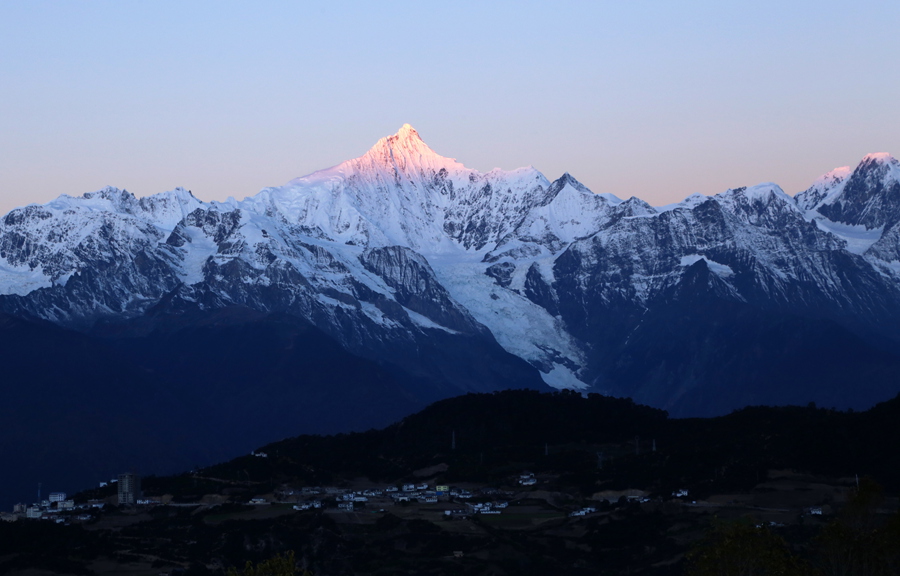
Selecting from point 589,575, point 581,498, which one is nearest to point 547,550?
point 589,575

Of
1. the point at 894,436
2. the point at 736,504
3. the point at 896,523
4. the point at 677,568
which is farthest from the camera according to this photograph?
the point at 894,436

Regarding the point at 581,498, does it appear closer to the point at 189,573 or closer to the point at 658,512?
the point at 658,512

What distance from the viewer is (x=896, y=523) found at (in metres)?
106

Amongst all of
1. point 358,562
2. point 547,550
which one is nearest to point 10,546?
point 358,562

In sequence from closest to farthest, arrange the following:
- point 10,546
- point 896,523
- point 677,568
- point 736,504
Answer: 1. point 896,523
2. point 677,568
3. point 10,546
4. point 736,504

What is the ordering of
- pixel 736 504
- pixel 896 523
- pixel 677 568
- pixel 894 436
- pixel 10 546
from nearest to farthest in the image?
pixel 896 523 → pixel 677 568 → pixel 10 546 → pixel 736 504 → pixel 894 436

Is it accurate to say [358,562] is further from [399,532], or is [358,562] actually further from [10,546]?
[10,546]

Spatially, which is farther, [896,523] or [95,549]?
[95,549]

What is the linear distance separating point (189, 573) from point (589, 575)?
35.6m

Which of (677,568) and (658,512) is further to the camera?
(658,512)

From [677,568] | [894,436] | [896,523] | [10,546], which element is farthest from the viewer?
[894,436]

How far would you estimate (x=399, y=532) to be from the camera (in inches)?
6998

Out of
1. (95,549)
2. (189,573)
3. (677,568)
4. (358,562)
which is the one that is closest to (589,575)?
(677,568)

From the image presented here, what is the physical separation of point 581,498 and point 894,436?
3453 centimetres
